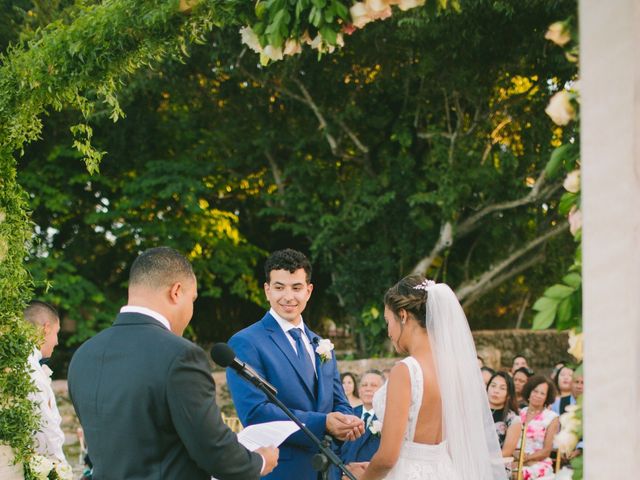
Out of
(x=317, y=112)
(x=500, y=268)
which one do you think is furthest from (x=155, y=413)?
(x=500, y=268)

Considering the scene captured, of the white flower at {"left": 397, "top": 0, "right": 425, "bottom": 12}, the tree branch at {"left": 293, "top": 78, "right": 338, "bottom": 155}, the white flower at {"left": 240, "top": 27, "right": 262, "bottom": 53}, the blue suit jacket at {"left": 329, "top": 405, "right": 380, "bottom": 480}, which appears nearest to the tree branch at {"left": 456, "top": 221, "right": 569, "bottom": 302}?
the tree branch at {"left": 293, "top": 78, "right": 338, "bottom": 155}

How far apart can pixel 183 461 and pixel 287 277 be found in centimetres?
177

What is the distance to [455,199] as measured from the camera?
1291 cm

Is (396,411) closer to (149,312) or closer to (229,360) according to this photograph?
(229,360)

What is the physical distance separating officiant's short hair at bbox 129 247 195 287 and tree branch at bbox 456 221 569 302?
441 inches

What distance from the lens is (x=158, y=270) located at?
3217 millimetres

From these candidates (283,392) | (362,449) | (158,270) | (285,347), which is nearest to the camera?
(158,270)

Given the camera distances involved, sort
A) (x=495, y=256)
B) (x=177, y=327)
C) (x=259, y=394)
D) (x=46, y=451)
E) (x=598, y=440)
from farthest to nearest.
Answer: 1. (x=495, y=256)
2. (x=46, y=451)
3. (x=259, y=394)
4. (x=177, y=327)
5. (x=598, y=440)

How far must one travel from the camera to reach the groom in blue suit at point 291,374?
423cm

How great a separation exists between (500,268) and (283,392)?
1033 cm

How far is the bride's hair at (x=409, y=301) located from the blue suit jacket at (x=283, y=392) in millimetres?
679

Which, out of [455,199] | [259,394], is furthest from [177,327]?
[455,199]

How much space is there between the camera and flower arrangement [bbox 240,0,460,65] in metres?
2.92

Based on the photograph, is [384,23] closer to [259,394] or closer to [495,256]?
[495,256]
